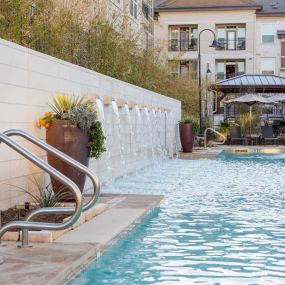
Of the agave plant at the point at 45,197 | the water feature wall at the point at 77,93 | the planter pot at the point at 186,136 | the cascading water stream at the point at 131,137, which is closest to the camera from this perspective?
the agave plant at the point at 45,197

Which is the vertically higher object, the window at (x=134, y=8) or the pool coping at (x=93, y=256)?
the window at (x=134, y=8)

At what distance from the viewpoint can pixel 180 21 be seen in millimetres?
54250

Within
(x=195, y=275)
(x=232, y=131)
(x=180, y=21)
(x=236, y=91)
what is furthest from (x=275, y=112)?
(x=195, y=275)

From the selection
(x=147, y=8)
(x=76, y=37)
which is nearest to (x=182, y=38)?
(x=147, y=8)

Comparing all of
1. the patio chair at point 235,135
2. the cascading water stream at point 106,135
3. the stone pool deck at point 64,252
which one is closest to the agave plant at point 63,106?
the stone pool deck at point 64,252

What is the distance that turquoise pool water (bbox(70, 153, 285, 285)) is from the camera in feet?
18.5

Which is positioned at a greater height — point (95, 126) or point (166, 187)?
point (95, 126)

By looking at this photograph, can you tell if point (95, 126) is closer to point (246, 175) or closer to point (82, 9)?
point (246, 175)

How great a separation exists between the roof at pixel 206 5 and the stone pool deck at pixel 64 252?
46279 mm

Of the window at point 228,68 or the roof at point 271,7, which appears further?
the window at point 228,68

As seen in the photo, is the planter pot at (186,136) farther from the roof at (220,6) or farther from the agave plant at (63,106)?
the roof at (220,6)

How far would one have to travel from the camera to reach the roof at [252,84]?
114 feet

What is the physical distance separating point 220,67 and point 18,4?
42539 mm

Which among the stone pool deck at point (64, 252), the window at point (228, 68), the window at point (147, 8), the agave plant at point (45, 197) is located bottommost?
the stone pool deck at point (64, 252)
